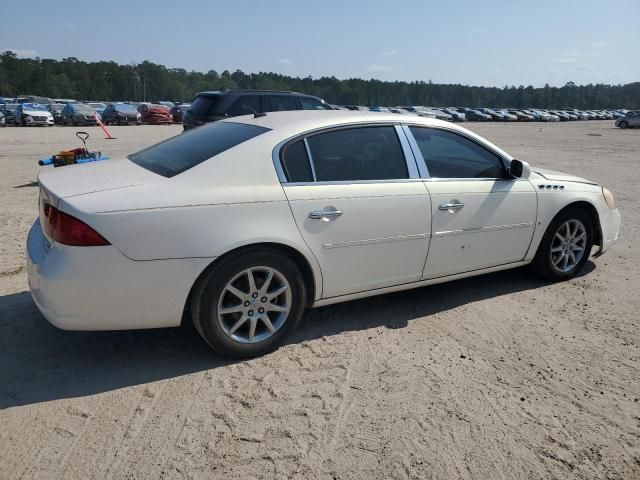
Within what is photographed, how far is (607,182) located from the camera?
11516 millimetres

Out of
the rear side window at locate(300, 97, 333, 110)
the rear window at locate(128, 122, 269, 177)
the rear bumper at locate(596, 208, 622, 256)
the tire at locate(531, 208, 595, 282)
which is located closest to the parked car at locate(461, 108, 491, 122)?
the rear side window at locate(300, 97, 333, 110)

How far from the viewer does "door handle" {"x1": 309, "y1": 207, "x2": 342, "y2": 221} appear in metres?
3.48

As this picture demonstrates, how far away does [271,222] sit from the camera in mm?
3318

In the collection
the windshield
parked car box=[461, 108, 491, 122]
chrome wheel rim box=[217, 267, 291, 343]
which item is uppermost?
chrome wheel rim box=[217, 267, 291, 343]

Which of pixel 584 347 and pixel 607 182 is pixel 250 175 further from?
pixel 607 182

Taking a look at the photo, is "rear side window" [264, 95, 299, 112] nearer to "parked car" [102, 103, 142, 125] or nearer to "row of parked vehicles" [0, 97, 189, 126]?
"row of parked vehicles" [0, 97, 189, 126]

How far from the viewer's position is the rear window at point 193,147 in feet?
11.4

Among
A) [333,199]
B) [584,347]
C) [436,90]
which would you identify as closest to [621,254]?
[584,347]

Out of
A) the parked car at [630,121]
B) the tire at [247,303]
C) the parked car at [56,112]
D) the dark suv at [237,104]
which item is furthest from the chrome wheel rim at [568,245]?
the parked car at [630,121]

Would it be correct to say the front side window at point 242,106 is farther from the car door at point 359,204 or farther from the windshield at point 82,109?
the windshield at point 82,109

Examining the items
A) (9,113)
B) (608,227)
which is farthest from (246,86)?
(608,227)

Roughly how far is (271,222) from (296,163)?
1.66 feet

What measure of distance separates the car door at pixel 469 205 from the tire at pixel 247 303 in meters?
1.21

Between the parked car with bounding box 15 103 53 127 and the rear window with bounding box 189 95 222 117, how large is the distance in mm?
23564
